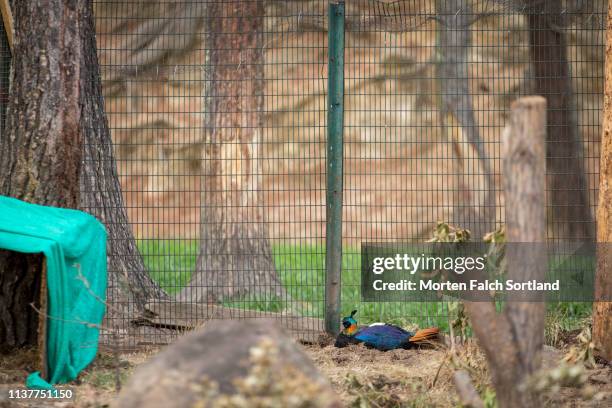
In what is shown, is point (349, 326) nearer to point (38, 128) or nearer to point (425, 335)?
point (425, 335)

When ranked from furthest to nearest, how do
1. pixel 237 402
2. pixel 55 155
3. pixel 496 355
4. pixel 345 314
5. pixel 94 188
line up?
pixel 345 314
pixel 94 188
pixel 55 155
pixel 496 355
pixel 237 402

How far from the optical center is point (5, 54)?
7.46 meters

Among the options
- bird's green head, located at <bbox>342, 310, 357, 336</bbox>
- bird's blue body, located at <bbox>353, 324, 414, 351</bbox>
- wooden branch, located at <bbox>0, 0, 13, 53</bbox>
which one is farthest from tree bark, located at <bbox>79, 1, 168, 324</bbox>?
bird's blue body, located at <bbox>353, 324, 414, 351</bbox>

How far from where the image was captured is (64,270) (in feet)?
17.6

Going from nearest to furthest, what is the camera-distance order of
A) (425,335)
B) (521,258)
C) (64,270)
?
(521,258), (64,270), (425,335)

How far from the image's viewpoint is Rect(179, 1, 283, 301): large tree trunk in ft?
27.0

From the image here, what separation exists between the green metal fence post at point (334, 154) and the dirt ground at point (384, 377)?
56 cm

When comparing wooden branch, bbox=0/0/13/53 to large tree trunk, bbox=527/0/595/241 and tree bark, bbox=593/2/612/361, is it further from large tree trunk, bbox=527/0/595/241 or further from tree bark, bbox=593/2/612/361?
tree bark, bbox=593/2/612/361

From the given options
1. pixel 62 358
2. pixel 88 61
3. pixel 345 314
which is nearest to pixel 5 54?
pixel 88 61

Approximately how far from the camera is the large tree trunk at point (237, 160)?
8242 mm

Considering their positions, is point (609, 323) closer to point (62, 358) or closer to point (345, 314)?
point (345, 314)

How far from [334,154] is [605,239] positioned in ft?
7.02

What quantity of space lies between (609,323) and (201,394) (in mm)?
3924

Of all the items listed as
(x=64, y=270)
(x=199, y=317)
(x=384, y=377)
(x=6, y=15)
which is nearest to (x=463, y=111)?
(x=199, y=317)
